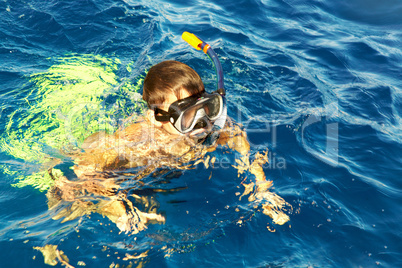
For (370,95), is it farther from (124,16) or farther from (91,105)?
(124,16)

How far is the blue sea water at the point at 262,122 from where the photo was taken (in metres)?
2.75

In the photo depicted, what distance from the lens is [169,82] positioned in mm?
3084

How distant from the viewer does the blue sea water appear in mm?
2754

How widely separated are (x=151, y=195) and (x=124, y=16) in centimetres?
414

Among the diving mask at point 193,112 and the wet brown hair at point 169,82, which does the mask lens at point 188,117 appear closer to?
the diving mask at point 193,112

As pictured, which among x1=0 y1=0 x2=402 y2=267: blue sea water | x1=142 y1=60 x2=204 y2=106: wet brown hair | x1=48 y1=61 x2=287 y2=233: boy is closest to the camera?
x1=0 y1=0 x2=402 y2=267: blue sea water

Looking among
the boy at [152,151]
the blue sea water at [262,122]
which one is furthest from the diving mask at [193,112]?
the blue sea water at [262,122]

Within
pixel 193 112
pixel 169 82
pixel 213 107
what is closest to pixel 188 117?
pixel 193 112

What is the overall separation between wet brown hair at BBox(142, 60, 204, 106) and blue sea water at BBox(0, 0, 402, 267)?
0.82 m

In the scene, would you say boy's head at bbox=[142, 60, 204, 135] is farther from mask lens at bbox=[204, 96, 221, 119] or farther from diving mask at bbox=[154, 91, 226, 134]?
mask lens at bbox=[204, 96, 221, 119]

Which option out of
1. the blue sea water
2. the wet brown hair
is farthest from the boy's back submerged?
the blue sea water

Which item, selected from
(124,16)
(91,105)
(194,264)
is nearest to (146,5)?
(124,16)

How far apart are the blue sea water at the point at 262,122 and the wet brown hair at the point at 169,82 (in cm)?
82

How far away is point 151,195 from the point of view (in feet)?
10.4
